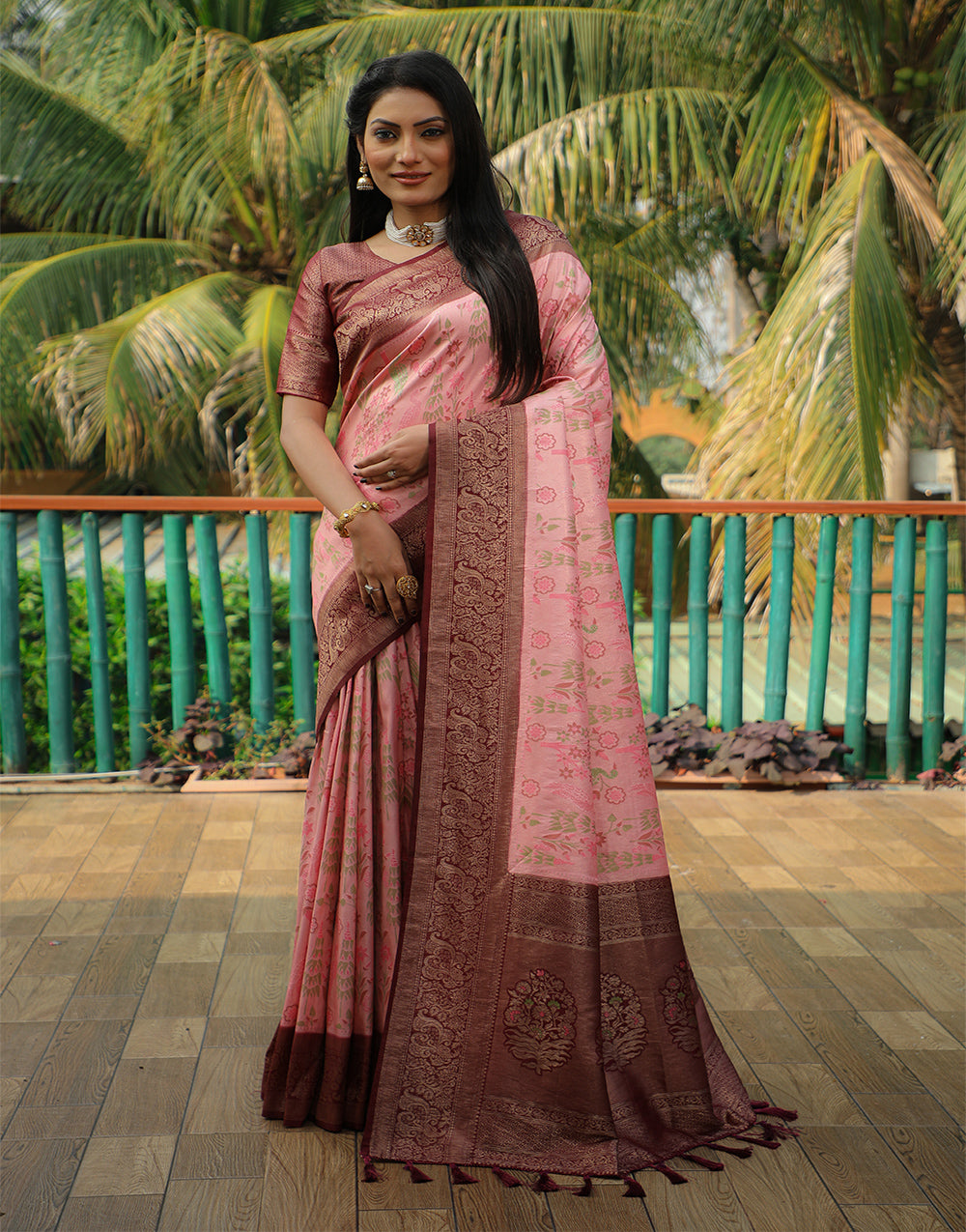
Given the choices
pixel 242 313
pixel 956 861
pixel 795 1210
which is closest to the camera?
pixel 795 1210

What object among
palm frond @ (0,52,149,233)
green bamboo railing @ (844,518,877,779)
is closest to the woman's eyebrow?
green bamboo railing @ (844,518,877,779)

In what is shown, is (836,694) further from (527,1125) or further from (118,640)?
(527,1125)

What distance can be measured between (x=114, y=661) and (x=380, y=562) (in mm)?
3086

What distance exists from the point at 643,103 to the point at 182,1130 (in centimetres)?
591

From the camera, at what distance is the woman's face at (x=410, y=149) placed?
5.84 feet

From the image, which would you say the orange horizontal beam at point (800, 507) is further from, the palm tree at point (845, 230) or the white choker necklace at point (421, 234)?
the white choker necklace at point (421, 234)

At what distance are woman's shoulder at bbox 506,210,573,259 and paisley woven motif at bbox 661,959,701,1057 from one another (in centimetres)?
115

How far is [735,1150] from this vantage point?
6.10 feet

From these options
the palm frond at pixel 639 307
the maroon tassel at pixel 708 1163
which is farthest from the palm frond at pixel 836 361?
the maroon tassel at pixel 708 1163

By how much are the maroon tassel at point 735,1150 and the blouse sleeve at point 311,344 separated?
1341mm

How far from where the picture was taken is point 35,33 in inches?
345

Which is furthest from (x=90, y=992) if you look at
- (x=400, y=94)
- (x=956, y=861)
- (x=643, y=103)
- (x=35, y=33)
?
(x=35, y=33)

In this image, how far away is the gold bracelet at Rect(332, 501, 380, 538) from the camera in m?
1.79

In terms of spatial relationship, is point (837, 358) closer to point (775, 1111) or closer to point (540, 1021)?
point (775, 1111)
